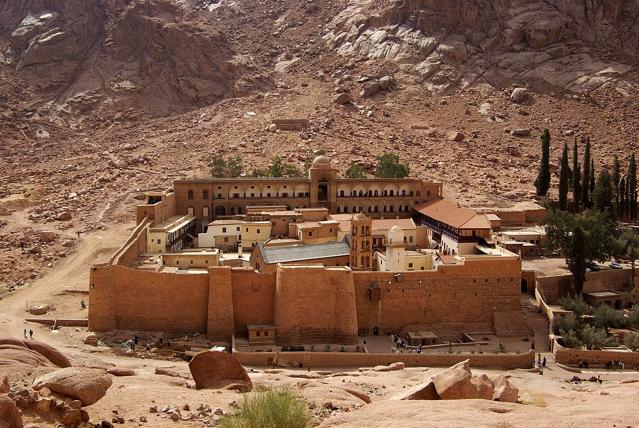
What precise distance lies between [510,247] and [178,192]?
784 inches

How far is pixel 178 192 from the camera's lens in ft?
151

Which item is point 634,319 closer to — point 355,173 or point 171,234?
point 355,173

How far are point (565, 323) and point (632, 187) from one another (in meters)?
23.3

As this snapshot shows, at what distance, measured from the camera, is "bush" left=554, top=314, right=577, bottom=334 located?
3240cm

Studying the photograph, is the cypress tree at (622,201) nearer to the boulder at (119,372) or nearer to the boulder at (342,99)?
the boulder at (342,99)

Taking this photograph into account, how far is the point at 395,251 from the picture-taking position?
114ft

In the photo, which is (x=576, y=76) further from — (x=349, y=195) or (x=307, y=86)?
(x=349, y=195)

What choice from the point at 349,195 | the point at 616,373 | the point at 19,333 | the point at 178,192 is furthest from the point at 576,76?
the point at 19,333

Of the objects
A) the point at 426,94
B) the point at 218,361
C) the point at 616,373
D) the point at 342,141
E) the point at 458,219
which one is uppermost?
the point at 426,94

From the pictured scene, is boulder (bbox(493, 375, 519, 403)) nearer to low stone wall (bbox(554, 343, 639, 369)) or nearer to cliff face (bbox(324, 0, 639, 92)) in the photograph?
low stone wall (bbox(554, 343, 639, 369))

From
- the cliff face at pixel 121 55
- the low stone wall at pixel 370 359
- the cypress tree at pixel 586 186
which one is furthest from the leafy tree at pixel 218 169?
the low stone wall at pixel 370 359

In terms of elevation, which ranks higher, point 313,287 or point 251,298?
point 313,287

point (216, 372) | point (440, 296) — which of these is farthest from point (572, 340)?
point (216, 372)

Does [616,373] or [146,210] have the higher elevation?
[146,210]
